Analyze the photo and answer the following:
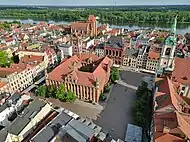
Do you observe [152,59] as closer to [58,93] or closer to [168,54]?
[168,54]

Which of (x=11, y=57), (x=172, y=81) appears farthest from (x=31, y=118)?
(x=11, y=57)

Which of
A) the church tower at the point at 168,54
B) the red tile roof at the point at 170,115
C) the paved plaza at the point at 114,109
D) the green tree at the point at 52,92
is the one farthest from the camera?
the green tree at the point at 52,92

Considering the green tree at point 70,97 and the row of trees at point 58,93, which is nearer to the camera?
the green tree at point 70,97

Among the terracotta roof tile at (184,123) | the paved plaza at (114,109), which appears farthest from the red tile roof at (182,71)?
the paved plaza at (114,109)

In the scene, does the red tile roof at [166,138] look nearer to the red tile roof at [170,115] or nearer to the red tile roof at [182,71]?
the red tile roof at [170,115]

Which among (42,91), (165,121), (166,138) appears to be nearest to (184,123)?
(165,121)
